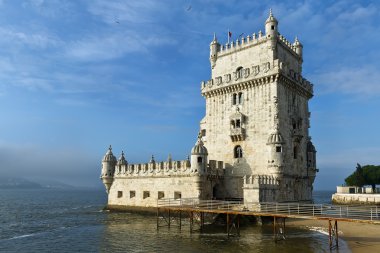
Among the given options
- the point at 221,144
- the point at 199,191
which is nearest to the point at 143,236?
the point at 199,191

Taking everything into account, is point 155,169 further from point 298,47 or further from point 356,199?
point 356,199

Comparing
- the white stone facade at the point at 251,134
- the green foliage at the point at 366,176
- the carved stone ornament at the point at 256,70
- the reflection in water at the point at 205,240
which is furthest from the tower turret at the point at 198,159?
the green foliage at the point at 366,176

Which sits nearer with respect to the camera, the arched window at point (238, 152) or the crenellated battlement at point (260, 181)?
the crenellated battlement at point (260, 181)

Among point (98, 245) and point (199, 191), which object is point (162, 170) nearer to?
point (199, 191)

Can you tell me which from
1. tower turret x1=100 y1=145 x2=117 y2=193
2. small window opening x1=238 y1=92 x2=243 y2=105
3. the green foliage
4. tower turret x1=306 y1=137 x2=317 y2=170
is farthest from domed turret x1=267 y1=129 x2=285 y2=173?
the green foliage

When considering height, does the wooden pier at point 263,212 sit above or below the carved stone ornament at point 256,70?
below

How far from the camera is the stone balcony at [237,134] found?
40750 millimetres

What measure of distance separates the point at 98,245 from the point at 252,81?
23.7 meters

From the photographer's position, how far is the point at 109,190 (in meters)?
51.7

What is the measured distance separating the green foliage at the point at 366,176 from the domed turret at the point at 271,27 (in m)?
56.5

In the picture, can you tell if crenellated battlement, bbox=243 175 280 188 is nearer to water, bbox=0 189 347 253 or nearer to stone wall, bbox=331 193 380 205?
water, bbox=0 189 347 253

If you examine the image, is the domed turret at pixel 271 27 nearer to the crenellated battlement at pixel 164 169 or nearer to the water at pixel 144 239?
the crenellated battlement at pixel 164 169

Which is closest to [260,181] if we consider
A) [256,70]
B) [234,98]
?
[234,98]

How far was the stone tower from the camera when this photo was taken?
38469 mm
